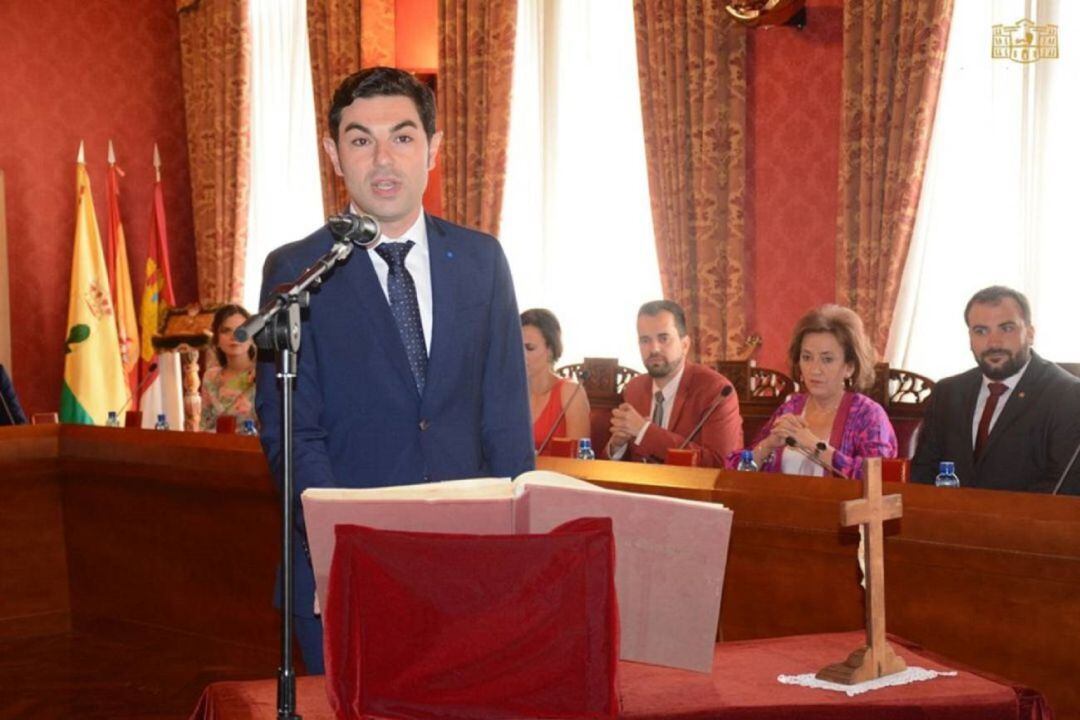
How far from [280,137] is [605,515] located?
7.76 m

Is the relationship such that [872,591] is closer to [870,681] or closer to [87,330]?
[870,681]

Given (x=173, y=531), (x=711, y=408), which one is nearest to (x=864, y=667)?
(x=711, y=408)

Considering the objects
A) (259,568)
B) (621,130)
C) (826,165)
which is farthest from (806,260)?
(259,568)

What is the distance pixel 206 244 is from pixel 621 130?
318 centimetres

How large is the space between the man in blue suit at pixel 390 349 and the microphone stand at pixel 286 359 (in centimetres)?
27

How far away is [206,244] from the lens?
29.5ft

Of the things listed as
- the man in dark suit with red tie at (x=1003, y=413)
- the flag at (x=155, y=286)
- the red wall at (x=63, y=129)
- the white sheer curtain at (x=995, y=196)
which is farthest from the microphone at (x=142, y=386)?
the man in dark suit with red tie at (x=1003, y=413)

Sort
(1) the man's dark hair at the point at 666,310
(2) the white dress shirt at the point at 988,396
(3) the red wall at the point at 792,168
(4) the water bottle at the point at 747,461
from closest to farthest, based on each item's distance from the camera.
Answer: (4) the water bottle at the point at 747,461, (2) the white dress shirt at the point at 988,396, (1) the man's dark hair at the point at 666,310, (3) the red wall at the point at 792,168

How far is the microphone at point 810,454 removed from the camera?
3.82 m

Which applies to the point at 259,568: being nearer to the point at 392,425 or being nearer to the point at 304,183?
the point at 392,425

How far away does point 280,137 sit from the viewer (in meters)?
8.97

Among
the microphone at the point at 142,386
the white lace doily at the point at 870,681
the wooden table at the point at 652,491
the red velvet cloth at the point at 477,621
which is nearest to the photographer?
the red velvet cloth at the point at 477,621

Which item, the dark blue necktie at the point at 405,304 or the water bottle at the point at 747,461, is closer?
the dark blue necktie at the point at 405,304

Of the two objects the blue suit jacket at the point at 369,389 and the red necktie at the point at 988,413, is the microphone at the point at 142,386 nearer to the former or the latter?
the red necktie at the point at 988,413
